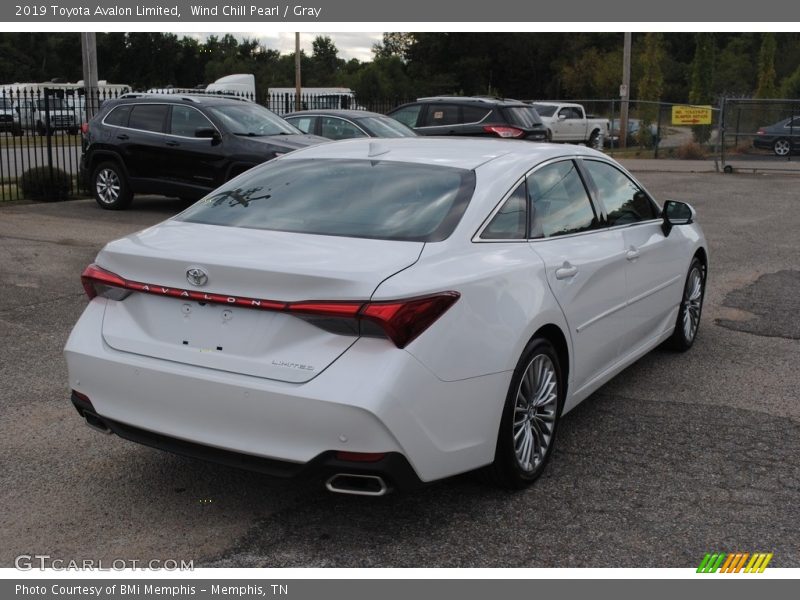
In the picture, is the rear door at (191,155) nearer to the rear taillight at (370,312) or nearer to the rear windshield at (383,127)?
the rear windshield at (383,127)

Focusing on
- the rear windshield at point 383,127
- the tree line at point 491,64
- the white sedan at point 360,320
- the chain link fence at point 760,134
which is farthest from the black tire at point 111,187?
the tree line at point 491,64

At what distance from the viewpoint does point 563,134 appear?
34.2 m

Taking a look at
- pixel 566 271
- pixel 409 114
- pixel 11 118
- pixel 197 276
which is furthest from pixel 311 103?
pixel 197 276

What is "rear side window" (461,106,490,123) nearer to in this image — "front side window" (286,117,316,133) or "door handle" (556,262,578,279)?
"front side window" (286,117,316,133)

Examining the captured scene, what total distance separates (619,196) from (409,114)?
15.1m

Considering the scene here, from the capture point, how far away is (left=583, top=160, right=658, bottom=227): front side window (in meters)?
5.62

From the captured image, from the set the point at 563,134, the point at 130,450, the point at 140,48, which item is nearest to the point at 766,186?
the point at 563,134

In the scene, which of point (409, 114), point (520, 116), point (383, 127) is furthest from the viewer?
point (409, 114)

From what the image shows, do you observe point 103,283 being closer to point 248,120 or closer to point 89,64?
point 248,120

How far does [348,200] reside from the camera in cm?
457

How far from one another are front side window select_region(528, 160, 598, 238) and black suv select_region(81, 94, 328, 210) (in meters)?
8.89

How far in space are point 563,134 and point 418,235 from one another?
31125 mm

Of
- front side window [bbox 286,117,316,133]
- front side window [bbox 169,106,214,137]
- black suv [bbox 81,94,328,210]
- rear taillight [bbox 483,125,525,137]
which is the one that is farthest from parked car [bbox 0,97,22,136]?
rear taillight [bbox 483,125,525,137]

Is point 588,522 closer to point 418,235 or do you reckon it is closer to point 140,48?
point 418,235
